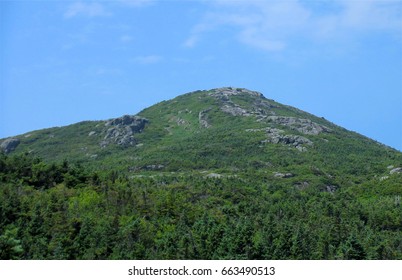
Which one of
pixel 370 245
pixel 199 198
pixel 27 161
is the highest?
pixel 27 161

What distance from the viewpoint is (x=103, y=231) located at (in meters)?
60.9

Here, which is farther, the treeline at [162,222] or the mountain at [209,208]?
the mountain at [209,208]

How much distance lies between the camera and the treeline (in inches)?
2275

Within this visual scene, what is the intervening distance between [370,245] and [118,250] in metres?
33.9

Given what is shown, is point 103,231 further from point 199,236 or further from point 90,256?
point 199,236

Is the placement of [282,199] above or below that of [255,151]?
below

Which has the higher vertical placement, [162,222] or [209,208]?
[209,208]

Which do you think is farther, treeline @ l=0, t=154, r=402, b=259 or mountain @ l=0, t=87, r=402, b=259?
mountain @ l=0, t=87, r=402, b=259

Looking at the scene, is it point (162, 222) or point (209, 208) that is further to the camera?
point (209, 208)

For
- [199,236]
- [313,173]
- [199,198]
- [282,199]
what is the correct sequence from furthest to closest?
[313,173]
[282,199]
[199,198]
[199,236]

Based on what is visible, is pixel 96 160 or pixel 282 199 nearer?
pixel 282 199

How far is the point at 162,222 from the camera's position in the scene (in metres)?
72.9

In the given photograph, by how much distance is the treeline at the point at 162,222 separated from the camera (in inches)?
2275

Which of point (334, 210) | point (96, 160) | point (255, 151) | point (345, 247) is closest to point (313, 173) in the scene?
point (255, 151)
